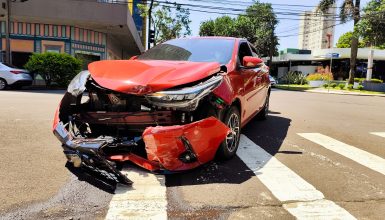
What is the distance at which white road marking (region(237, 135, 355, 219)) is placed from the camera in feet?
11.7

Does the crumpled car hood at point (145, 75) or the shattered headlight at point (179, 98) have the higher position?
the crumpled car hood at point (145, 75)

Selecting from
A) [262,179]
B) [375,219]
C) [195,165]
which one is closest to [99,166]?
[195,165]

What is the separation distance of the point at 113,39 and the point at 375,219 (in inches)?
1151

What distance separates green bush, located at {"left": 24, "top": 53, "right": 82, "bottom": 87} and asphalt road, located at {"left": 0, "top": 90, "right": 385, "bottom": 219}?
12.9 meters

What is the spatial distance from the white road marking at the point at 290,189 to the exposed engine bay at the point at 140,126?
0.78m

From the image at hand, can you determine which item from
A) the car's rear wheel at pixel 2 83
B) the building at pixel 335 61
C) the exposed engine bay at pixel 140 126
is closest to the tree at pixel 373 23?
the building at pixel 335 61

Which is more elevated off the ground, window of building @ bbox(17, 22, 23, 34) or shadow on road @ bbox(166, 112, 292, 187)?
window of building @ bbox(17, 22, 23, 34)

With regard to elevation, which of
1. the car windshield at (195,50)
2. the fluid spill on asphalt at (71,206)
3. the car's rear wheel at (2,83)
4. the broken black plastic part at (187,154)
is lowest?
the fluid spill on asphalt at (71,206)

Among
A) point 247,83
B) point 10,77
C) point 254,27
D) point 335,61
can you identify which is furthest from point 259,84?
point 254,27

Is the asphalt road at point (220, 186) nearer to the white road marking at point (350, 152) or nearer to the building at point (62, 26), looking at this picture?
the white road marking at point (350, 152)

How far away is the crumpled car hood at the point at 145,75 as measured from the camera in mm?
4176

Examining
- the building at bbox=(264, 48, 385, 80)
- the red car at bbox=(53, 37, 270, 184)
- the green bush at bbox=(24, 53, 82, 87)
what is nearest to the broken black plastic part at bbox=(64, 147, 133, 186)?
the red car at bbox=(53, 37, 270, 184)

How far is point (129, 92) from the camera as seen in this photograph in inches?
164

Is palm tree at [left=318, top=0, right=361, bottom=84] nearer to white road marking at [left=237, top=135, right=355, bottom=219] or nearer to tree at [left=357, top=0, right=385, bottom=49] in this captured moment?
tree at [left=357, top=0, right=385, bottom=49]
